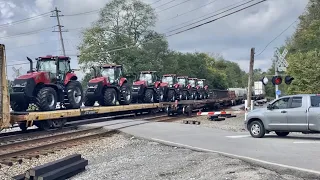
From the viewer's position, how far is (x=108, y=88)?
2506cm

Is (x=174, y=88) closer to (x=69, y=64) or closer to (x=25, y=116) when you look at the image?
(x=69, y=64)

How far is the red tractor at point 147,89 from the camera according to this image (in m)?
30.5

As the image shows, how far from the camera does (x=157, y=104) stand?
30359mm

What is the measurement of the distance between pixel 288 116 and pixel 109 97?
1253 centimetres

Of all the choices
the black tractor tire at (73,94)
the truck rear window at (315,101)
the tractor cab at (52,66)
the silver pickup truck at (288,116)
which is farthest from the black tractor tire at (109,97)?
the truck rear window at (315,101)

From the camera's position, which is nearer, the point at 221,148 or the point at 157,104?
the point at 221,148

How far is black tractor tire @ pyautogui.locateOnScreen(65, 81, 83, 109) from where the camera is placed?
20.7m

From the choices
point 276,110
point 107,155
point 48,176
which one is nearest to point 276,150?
point 276,110

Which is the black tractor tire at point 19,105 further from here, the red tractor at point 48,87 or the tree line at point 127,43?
the tree line at point 127,43

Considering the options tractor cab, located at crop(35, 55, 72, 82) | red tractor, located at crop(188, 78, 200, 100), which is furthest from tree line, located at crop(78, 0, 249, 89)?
tractor cab, located at crop(35, 55, 72, 82)

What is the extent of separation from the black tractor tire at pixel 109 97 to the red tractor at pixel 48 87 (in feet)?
9.83

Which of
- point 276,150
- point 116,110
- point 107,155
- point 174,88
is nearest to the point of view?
point 276,150

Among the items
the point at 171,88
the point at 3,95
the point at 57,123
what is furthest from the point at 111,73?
the point at 3,95

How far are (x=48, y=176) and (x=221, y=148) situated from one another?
5336mm
